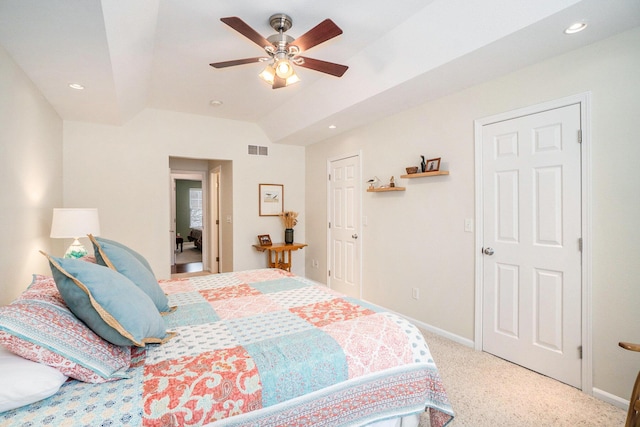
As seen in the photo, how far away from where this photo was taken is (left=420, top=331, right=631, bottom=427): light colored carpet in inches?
74.4

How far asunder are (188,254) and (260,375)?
8.52 meters

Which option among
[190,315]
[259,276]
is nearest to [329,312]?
[190,315]

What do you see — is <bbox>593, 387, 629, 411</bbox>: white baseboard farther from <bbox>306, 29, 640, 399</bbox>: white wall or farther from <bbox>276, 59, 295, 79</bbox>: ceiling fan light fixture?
<bbox>276, 59, 295, 79</bbox>: ceiling fan light fixture

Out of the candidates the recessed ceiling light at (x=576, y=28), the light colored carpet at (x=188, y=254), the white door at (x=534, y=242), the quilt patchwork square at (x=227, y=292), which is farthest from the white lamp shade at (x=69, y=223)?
the light colored carpet at (x=188, y=254)

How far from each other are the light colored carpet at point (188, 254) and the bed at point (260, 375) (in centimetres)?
652

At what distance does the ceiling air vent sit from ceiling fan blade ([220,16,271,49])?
304cm

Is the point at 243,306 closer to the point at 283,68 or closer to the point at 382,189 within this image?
the point at 283,68

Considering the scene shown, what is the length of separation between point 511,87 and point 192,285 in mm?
3037

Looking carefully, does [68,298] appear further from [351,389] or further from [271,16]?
[271,16]

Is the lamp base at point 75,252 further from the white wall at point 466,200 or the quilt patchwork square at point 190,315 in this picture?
the white wall at point 466,200

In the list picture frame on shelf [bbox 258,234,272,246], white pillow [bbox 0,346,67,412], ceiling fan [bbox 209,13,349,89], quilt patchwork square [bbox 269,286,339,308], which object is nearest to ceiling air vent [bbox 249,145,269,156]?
picture frame on shelf [bbox 258,234,272,246]

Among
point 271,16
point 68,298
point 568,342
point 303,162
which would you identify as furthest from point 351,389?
point 303,162

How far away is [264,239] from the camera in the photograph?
16.9 ft

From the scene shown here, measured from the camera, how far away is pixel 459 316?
9.77ft
